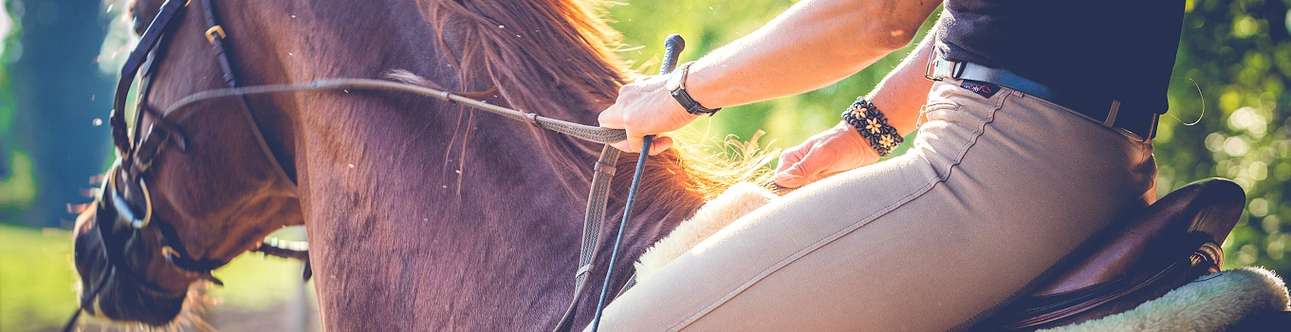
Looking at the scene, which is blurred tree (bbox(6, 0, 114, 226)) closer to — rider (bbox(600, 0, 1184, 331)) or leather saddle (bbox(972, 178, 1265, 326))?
rider (bbox(600, 0, 1184, 331))

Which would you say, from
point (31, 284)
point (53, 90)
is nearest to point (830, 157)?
point (31, 284)

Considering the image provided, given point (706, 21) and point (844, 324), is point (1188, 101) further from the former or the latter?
point (844, 324)

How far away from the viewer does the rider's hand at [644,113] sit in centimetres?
184

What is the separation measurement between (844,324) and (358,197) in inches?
44.5

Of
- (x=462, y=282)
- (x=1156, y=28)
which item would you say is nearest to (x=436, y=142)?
(x=462, y=282)

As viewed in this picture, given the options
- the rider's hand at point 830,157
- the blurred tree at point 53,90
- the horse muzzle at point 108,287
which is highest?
the blurred tree at point 53,90

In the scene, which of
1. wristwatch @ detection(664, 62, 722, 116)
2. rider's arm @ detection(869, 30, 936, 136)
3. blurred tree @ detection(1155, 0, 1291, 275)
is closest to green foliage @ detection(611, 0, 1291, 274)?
blurred tree @ detection(1155, 0, 1291, 275)

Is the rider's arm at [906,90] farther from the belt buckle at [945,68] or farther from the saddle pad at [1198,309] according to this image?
the saddle pad at [1198,309]

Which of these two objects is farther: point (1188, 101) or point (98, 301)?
point (1188, 101)

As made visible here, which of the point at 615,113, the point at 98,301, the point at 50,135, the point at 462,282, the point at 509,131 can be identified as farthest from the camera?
the point at 50,135

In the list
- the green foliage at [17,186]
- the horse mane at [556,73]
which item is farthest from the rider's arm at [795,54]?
the green foliage at [17,186]

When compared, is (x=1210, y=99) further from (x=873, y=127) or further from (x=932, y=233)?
(x=932, y=233)

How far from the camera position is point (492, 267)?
6.68 feet

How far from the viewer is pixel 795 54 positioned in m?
1.71
